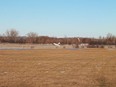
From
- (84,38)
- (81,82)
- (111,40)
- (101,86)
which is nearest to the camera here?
(101,86)

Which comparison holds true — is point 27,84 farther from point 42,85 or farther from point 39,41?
point 39,41

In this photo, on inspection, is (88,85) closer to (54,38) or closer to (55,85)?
(55,85)

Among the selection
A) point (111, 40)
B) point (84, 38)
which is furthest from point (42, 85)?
point (84, 38)

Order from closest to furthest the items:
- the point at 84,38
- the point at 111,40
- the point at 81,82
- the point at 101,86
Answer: the point at 101,86 < the point at 81,82 < the point at 111,40 < the point at 84,38

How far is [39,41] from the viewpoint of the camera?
Result: 160m

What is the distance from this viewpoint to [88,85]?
1455cm

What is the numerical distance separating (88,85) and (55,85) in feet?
5.59

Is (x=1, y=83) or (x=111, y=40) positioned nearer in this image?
(x=1, y=83)

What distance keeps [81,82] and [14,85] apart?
12.2ft

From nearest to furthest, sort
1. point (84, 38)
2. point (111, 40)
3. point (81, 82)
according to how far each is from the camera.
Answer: point (81, 82), point (111, 40), point (84, 38)

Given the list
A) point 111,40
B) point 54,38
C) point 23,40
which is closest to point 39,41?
point 23,40

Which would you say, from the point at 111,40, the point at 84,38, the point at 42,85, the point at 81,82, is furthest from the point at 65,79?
the point at 84,38

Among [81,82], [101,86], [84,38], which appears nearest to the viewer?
[101,86]

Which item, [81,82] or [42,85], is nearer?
[42,85]
